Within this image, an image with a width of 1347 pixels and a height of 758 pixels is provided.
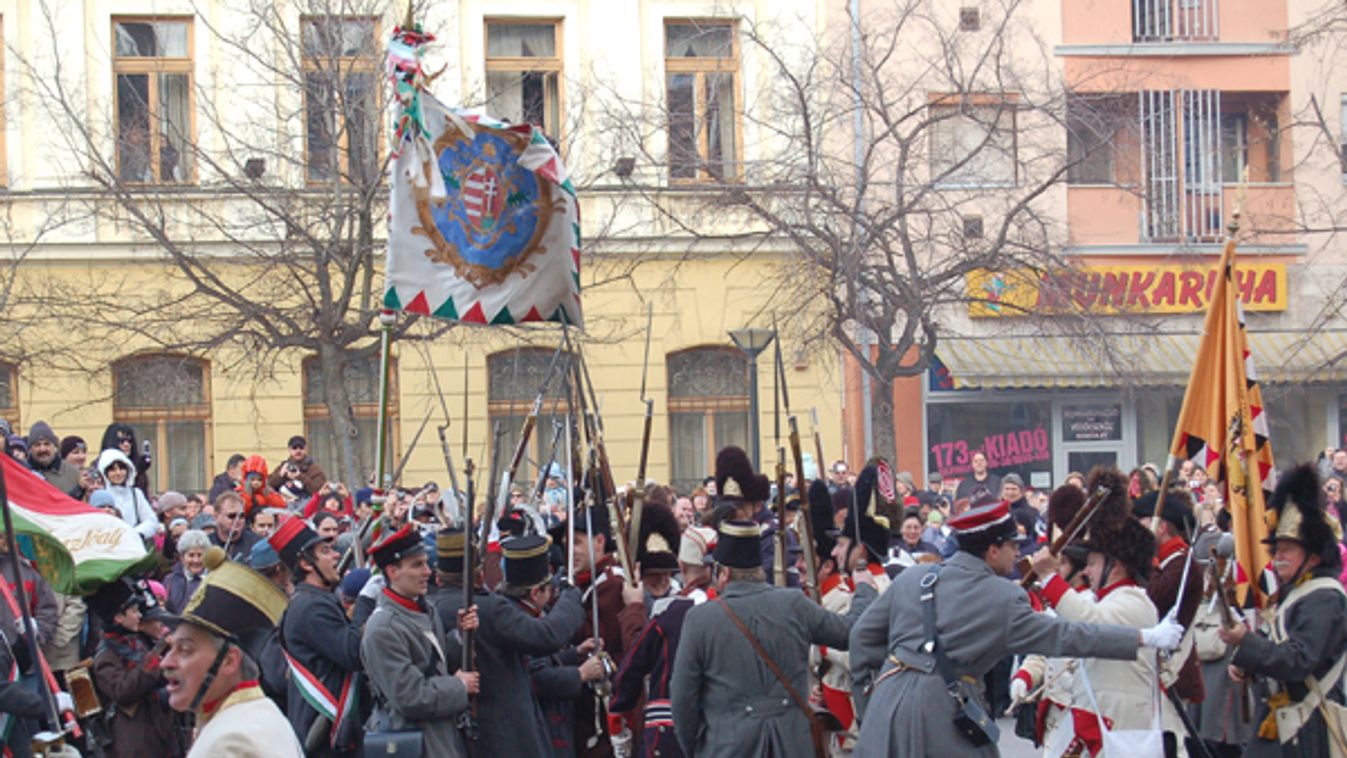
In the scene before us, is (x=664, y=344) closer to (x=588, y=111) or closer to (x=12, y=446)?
(x=588, y=111)

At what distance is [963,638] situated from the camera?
7.21 metres

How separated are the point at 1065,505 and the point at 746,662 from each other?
2.44m

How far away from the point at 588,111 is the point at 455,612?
52.2 feet

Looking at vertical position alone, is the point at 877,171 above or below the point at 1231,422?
above

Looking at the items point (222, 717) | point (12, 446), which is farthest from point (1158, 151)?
point (222, 717)

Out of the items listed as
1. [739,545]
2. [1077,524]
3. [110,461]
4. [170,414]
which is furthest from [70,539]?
[170,414]

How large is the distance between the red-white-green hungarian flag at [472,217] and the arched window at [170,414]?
14.4 m

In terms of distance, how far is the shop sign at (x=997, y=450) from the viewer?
1040 inches

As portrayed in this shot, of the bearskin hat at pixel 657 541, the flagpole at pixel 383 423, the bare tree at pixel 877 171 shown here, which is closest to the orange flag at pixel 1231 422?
the bearskin hat at pixel 657 541

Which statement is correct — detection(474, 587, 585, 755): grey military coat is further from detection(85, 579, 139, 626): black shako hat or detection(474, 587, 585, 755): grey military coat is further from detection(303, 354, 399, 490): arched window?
detection(303, 354, 399, 490): arched window

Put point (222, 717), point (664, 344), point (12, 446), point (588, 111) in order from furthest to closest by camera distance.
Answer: point (664, 344)
point (588, 111)
point (12, 446)
point (222, 717)

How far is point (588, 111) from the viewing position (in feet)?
77.9

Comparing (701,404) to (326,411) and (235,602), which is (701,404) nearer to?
(326,411)

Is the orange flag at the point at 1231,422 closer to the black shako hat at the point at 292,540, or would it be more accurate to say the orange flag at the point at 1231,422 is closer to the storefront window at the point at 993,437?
the black shako hat at the point at 292,540
